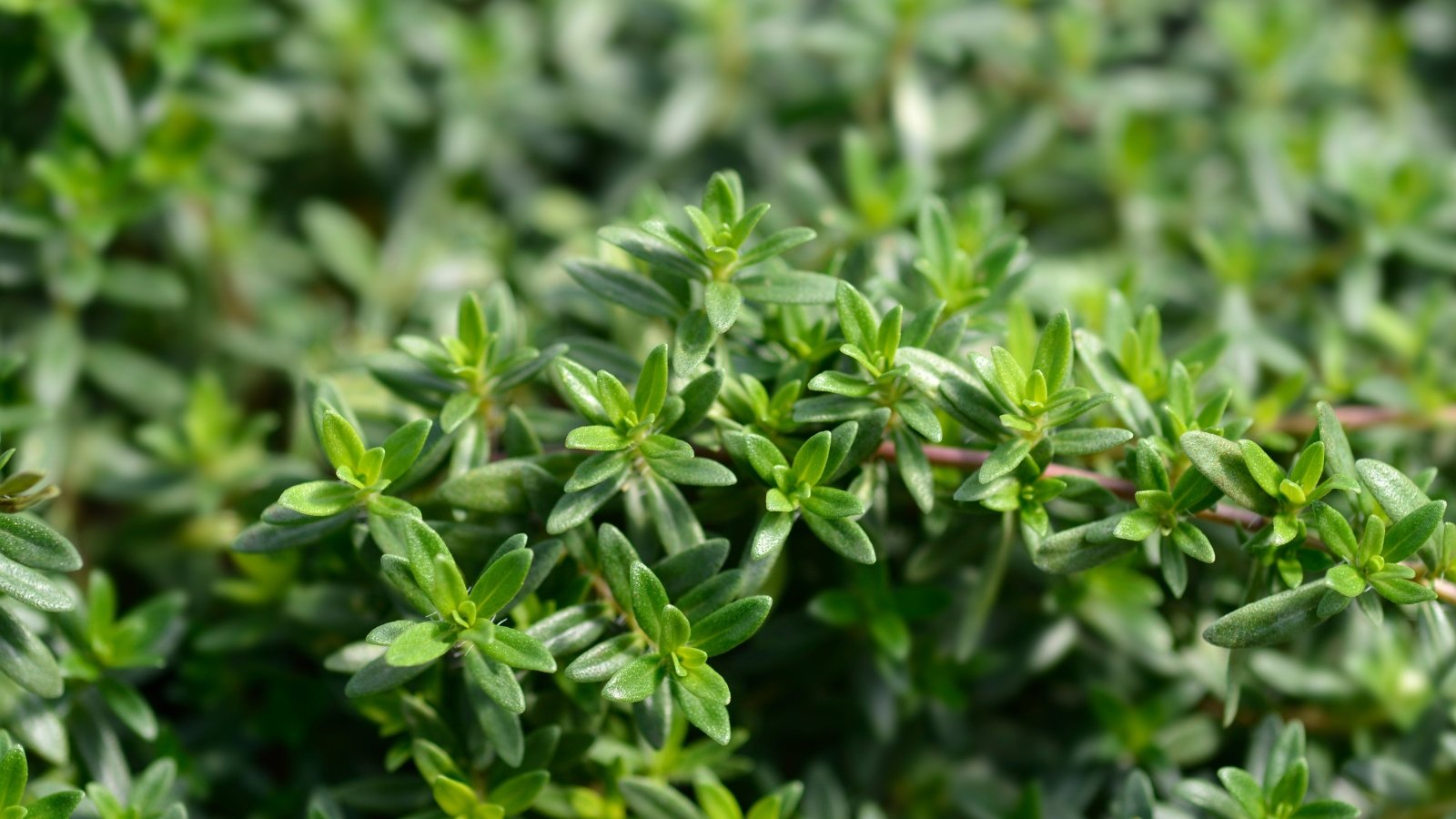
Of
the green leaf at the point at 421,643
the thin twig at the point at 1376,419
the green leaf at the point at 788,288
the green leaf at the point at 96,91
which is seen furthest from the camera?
the green leaf at the point at 96,91

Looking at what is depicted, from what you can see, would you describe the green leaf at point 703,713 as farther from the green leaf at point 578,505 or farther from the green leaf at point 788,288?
the green leaf at point 788,288

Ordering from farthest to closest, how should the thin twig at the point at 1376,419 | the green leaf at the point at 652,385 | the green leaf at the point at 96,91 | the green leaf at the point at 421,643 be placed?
the green leaf at the point at 96,91
the thin twig at the point at 1376,419
the green leaf at the point at 652,385
the green leaf at the point at 421,643

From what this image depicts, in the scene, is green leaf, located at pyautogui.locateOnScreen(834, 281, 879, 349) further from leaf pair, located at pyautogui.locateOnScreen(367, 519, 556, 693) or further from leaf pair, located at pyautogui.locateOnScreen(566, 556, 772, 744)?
leaf pair, located at pyautogui.locateOnScreen(367, 519, 556, 693)

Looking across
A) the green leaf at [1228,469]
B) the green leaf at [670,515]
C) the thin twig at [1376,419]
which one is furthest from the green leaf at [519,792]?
the thin twig at [1376,419]

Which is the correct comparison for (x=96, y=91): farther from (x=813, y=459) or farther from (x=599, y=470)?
(x=813, y=459)

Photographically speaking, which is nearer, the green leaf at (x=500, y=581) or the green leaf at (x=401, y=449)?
the green leaf at (x=500, y=581)

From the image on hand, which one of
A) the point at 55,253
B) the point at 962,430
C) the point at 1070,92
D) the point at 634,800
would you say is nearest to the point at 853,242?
the point at 962,430

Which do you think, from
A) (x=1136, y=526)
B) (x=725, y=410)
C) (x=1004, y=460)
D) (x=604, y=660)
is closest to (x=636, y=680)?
(x=604, y=660)
